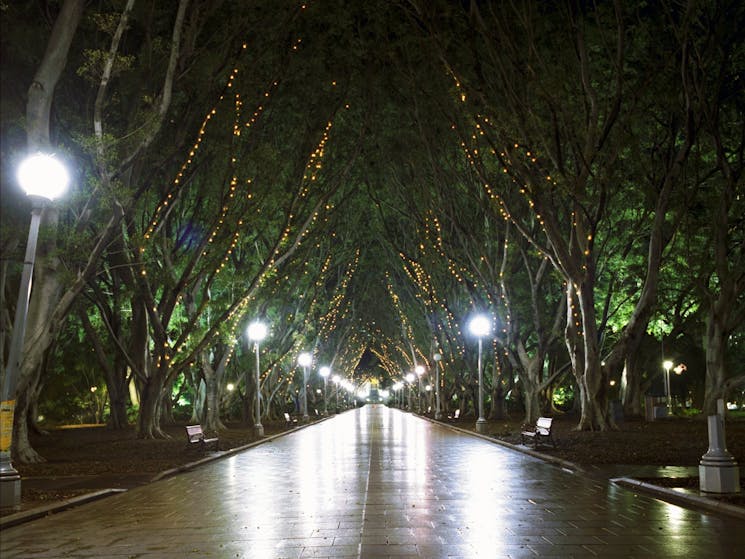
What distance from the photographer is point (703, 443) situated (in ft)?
75.7

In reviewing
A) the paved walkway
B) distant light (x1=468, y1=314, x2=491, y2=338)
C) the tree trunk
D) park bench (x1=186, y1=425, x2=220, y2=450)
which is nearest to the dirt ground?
park bench (x1=186, y1=425, x2=220, y2=450)

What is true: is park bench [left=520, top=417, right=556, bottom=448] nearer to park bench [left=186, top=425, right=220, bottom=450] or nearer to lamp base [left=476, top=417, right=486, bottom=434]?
park bench [left=186, top=425, right=220, bottom=450]

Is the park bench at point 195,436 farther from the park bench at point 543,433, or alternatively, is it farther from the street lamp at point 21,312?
the street lamp at point 21,312

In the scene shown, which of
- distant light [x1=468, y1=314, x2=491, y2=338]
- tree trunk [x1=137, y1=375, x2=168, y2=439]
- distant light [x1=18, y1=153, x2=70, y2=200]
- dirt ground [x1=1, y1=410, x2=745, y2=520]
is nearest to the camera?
distant light [x1=18, y1=153, x2=70, y2=200]

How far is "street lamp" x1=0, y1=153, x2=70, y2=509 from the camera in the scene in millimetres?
12617

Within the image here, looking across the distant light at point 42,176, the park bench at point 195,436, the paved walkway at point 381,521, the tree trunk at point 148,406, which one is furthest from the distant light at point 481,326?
the distant light at point 42,176

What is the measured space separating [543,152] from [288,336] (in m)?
27.5

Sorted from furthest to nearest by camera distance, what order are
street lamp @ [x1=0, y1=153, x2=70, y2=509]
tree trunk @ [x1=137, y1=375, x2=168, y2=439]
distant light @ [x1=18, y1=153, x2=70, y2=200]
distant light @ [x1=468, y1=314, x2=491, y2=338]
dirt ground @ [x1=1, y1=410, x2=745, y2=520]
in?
1. distant light @ [x1=468, y1=314, x2=491, y2=338]
2. tree trunk @ [x1=137, y1=375, x2=168, y2=439]
3. dirt ground @ [x1=1, y1=410, x2=745, y2=520]
4. distant light @ [x1=18, y1=153, x2=70, y2=200]
5. street lamp @ [x1=0, y1=153, x2=70, y2=509]

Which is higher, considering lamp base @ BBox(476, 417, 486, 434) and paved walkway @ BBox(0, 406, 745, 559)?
lamp base @ BBox(476, 417, 486, 434)

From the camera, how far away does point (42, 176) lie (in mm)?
14008

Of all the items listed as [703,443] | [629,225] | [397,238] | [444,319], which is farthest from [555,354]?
[703,443]

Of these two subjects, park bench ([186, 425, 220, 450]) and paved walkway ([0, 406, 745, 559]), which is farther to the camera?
park bench ([186, 425, 220, 450])

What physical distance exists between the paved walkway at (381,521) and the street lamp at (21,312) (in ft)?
4.05

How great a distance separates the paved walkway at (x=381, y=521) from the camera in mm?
9023
